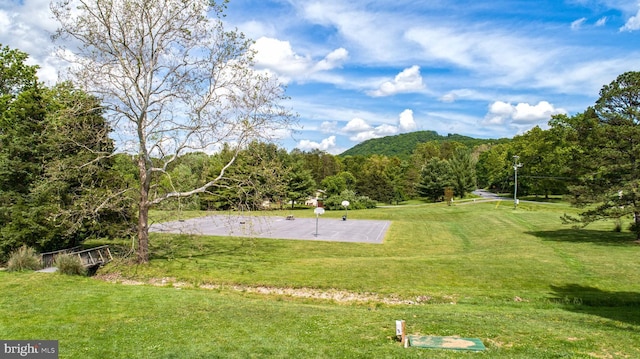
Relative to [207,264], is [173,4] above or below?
above

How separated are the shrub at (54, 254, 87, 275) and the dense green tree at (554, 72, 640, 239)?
25326 millimetres

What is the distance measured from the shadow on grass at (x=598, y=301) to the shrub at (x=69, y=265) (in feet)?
57.5

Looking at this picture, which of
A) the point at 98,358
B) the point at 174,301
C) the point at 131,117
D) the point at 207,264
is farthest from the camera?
the point at 207,264

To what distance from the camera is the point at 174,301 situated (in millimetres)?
10789

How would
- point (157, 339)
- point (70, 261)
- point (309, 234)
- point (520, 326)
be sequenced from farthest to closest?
point (309, 234) → point (70, 261) → point (520, 326) → point (157, 339)

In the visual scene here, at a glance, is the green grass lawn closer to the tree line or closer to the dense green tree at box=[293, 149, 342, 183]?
the tree line

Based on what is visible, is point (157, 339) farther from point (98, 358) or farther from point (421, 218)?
point (421, 218)

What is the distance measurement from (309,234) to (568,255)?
1744cm

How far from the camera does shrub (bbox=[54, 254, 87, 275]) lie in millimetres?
14750

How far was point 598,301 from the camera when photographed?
12148 mm

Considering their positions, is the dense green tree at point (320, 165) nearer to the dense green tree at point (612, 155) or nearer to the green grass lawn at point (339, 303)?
the green grass lawn at point (339, 303)

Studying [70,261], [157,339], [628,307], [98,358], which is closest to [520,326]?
[628,307]

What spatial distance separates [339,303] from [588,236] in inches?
791

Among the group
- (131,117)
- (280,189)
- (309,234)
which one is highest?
(131,117)
